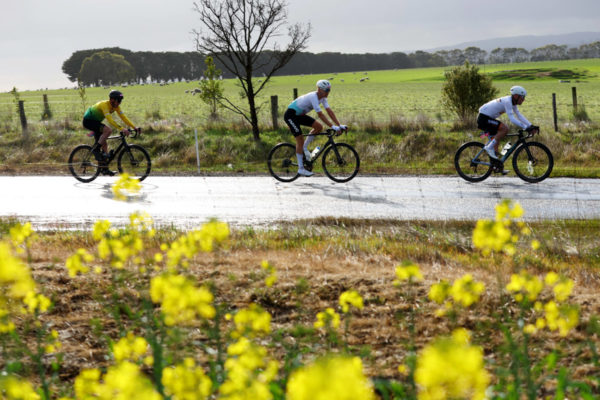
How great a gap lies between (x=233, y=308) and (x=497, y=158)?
8.46 metres

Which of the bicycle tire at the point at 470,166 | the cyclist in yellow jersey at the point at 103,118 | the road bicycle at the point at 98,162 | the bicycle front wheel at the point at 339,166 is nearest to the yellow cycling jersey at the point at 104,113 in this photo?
the cyclist in yellow jersey at the point at 103,118

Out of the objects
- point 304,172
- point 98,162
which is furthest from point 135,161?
point 304,172

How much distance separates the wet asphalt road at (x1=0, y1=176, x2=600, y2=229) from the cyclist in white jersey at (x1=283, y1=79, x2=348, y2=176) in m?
0.74

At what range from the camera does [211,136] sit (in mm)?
18797

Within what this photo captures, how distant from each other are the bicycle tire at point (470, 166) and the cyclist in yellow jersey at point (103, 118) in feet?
22.0

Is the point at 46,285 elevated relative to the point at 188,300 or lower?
lower

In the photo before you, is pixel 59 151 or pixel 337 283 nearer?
pixel 337 283

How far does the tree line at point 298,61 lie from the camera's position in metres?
125

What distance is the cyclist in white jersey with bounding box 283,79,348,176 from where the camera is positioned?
11805 mm

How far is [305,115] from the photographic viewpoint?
12.4 metres

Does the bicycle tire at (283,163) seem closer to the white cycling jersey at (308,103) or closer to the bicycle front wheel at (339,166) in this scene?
the bicycle front wheel at (339,166)

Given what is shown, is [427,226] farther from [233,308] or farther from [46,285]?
[46,285]

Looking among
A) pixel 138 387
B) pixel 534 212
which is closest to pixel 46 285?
pixel 138 387

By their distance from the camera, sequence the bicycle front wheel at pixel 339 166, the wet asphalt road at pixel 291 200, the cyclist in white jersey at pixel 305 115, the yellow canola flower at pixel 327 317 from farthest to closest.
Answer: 1. the bicycle front wheel at pixel 339 166
2. the cyclist in white jersey at pixel 305 115
3. the wet asphalt road at pixel 291 200
4. the yellow canola flower at pixel 327 317
